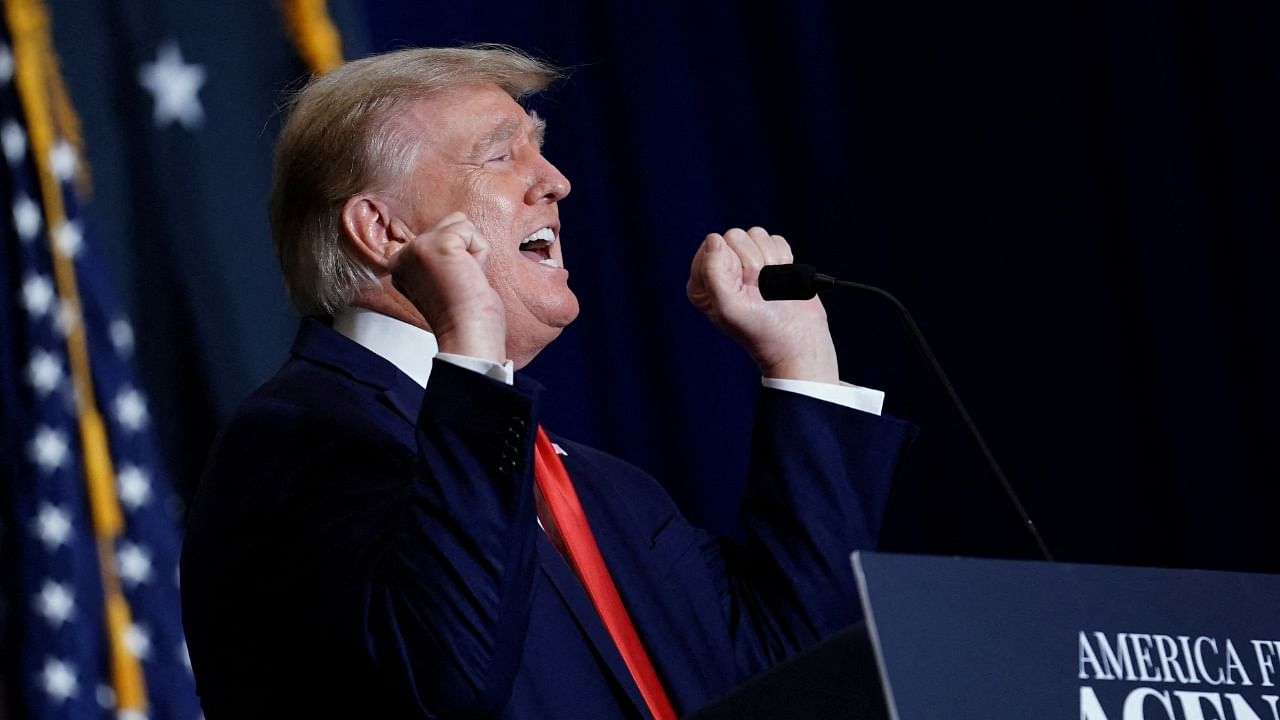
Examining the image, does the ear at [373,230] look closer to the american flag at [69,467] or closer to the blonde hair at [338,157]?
the blonde hair at [338,157]

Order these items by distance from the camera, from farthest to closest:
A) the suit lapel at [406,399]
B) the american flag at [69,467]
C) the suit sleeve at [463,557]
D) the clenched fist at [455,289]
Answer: the american flag at [69,467]
the suit lapel at [406,399]
the clenched fist at [455,289]
the suit sleeve at [463,557]

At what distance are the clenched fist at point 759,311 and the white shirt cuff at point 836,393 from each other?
0.02 metres

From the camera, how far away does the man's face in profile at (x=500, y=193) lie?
178cm

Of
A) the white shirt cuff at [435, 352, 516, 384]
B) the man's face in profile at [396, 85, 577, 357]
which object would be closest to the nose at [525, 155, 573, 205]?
the man's face in profile at [396, 85, 577, 357]

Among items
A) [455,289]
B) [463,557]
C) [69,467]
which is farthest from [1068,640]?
[69,467]

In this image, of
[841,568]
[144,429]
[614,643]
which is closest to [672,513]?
[841,568]

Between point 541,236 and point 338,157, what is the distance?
0.25 metres

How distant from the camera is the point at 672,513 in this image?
188cm

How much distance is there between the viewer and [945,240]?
3352 millimetres

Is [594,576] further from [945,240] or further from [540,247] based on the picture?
[945,240]

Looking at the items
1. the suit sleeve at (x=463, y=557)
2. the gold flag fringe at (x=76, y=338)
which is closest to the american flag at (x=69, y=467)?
the gold flag fringe at (x=76, y=338)

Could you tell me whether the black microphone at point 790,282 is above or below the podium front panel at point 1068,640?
above

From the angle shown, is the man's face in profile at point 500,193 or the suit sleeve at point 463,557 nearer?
the suit sleeve at point 463,557

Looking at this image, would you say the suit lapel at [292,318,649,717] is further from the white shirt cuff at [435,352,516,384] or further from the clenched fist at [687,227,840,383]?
the clenched fist at [687,227,840,383]
